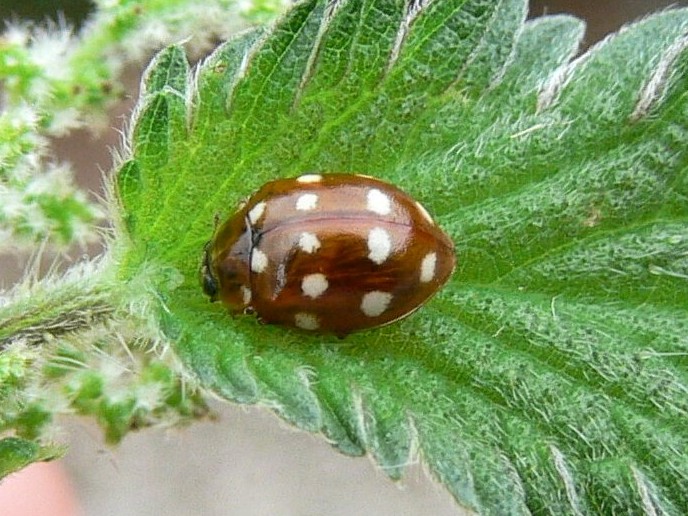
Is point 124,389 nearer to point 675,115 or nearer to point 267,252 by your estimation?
point 267,252

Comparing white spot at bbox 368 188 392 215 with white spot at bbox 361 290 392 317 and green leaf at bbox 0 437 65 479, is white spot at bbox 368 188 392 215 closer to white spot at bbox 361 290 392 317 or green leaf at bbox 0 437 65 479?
white spot at bbox 361 290 392 317

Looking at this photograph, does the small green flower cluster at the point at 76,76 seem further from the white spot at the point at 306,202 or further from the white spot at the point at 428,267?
the white spot at the point at 428,267

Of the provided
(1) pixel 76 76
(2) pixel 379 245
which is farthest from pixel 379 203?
(1) pixel 76 76

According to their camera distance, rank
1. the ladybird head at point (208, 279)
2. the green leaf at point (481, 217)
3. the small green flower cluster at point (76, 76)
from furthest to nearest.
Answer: the small green flower cluster at point (76, 76), the ladybird head at point (208, 279), the green leaf at point (481, 217)

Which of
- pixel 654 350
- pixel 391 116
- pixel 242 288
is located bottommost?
pixel 654 350

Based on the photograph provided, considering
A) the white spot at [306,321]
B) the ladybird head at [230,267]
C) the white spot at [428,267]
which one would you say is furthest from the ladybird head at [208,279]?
the white spot at [428,267]

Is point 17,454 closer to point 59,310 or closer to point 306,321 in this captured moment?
point 59,310

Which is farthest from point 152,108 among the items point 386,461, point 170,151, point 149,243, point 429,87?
point 386,461
